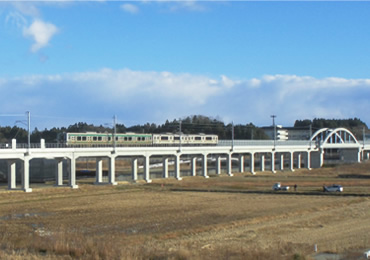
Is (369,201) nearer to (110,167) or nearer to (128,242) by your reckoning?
(128,242)

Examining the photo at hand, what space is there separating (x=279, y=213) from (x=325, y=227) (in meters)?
6.46

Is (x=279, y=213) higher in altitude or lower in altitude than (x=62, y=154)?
lower

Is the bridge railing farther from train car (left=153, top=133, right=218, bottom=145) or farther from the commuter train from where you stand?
the commuter train

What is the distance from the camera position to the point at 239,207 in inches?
1585

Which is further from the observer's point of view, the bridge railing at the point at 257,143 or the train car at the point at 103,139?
the bridge railing at the point at 257,143

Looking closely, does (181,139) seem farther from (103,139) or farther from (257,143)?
(103,139)

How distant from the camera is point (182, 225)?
101 feet

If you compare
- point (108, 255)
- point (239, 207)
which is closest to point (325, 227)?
point (239, 207)

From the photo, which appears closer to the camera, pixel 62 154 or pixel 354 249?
pixel 354 249

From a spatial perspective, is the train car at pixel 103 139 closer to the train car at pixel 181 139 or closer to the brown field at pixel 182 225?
the train car at pixel 181 139

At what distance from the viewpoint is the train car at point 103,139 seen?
71.3 meters

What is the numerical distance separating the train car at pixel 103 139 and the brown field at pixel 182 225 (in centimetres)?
1639

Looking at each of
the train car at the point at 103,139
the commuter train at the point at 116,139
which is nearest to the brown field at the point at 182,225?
the train car at the point at 103,139

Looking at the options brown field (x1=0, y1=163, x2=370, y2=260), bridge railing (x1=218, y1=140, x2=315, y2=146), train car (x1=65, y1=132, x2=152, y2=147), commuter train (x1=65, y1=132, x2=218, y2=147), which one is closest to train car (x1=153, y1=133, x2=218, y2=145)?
commuter train (x1=65, y1=132, x2=218, y2=147)
